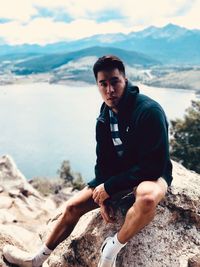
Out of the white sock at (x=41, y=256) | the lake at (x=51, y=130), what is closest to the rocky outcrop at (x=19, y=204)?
the white sock at (x=41, y=256)

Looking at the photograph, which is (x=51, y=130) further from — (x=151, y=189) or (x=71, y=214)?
(x=151, y=189)

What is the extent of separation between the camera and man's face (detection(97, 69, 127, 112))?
13.3ft

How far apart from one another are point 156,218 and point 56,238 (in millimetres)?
1125

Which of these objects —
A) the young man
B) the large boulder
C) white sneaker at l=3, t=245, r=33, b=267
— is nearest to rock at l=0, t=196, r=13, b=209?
white sneaker at l=3, t=245, r=33, b=267

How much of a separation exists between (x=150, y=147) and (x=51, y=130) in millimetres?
104406

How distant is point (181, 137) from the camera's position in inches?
1216

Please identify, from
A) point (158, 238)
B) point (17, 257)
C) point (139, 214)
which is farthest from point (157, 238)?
point (17, 257)

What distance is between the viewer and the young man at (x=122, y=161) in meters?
3.78

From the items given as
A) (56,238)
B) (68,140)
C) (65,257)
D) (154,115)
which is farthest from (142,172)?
(68,140)

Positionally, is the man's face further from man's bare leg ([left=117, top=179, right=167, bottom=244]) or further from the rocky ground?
the rocky ground

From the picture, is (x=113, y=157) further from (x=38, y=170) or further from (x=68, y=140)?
(x=68, y=140)

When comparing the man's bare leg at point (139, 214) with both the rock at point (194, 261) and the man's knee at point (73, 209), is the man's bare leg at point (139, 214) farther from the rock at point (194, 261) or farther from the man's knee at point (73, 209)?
the rock at point (194, 261)

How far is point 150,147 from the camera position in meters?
3.82

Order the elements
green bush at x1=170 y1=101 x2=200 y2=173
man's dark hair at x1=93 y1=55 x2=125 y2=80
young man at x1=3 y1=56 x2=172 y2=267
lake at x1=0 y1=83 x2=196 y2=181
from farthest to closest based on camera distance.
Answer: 1. lake at x1=0 y1=83 x2=196 y2=181
2. green bush at x1=170 y1=101 x2=200 y2=173
3. man's dark hair at x1=93 y1=55 x2=125 y2=80
4. young man at x1=3 y1=56 x2=172 y2=267
